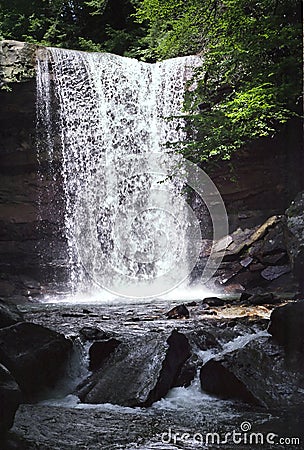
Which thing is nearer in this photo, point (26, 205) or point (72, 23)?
point (26, 205)

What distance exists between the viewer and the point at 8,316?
4.95 metres

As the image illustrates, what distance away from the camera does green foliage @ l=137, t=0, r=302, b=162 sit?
8.31 m

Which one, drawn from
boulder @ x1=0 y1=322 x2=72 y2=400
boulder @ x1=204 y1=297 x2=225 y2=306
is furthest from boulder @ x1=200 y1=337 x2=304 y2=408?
boulder @ x1=204 y1=297 x2=225 y2=306

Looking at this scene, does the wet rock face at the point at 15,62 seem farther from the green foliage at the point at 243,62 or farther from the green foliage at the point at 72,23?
the green foliage at the point at 243,62

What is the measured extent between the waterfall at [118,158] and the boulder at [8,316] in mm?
7112

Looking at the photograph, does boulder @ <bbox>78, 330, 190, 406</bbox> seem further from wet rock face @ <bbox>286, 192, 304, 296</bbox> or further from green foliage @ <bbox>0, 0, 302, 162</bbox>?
green foliage @ <bbox>0, 0, 302, 162</bbox>

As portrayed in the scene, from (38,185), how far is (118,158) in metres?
2.20

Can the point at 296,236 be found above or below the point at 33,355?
above

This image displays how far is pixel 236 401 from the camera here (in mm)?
3719

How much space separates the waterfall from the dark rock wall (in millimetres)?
418

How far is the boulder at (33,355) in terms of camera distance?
395cm

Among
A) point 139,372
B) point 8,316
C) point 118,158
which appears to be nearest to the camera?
point 139,372

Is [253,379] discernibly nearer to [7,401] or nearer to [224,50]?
[7,401]

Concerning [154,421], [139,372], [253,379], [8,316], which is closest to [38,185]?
[8,316]
